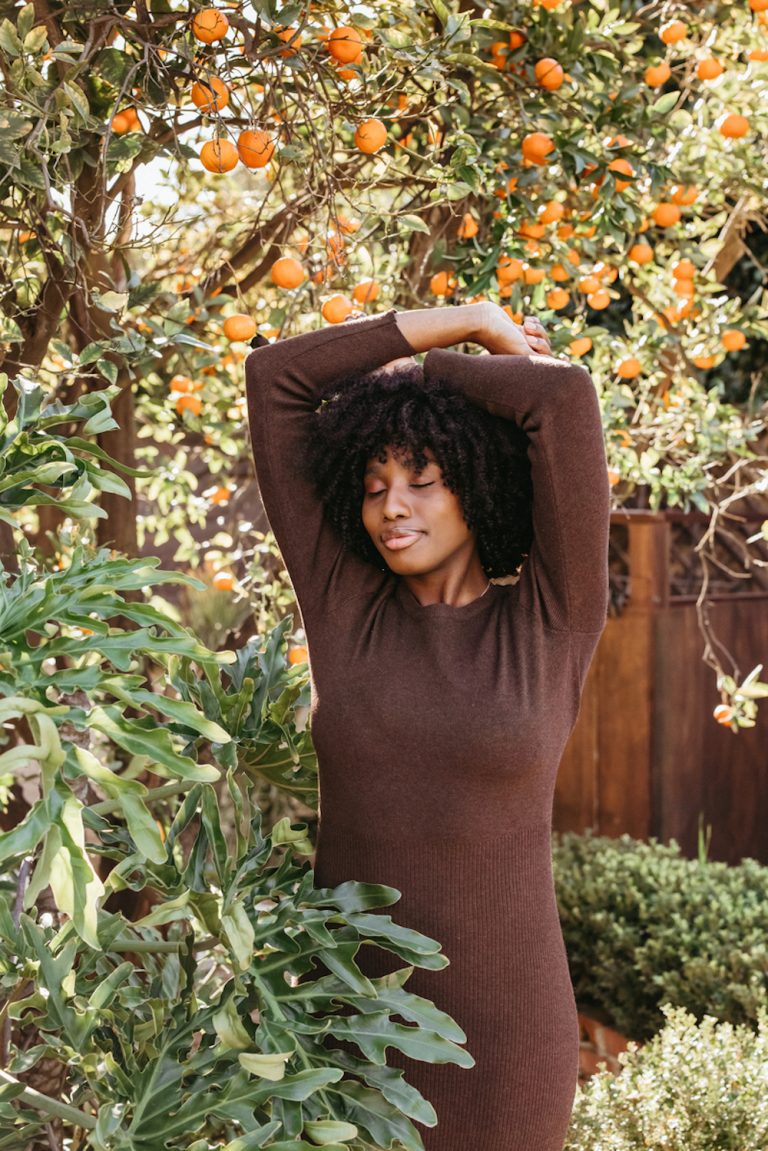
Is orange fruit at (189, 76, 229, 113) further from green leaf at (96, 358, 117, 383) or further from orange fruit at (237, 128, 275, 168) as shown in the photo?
green leaf at (96, 358, 117, 383)

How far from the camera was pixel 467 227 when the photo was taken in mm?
2516

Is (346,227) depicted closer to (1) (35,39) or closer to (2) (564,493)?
(1) (35,39)

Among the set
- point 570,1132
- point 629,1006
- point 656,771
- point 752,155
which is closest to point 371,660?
point 570,1132

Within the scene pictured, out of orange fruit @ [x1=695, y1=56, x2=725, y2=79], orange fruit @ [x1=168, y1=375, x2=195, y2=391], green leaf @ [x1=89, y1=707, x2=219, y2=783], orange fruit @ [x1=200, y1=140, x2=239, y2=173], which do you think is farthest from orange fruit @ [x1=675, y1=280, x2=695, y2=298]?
green leaf @ [x1=89, y1=707, x2=219, y2=783]

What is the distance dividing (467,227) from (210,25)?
88 centimetres

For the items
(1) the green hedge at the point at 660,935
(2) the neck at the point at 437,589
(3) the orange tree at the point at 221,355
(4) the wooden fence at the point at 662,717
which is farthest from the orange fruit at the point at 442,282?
(4) the wooden fence at the point at 662,717

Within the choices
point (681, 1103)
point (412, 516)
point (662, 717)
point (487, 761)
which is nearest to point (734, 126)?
point (412, 516)

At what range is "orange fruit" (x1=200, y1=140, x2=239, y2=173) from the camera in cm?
184

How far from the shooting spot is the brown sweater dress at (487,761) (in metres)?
1.56

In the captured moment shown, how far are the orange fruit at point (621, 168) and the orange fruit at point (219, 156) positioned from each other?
2.74 feet

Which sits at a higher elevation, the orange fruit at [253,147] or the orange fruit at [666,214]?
the orange fruit at [666,214]

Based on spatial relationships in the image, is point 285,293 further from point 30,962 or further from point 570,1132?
point 570,1132

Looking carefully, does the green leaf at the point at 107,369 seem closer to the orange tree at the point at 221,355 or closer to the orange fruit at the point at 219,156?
the orange tree at the point at 221,355

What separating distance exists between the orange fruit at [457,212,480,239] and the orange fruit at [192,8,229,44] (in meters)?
0.84
